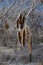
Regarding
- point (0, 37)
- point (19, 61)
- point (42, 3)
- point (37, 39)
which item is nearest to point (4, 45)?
point (0, 37)

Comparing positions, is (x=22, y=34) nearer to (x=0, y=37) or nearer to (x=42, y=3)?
(x=0, y=37)

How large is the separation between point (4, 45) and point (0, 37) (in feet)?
0.35

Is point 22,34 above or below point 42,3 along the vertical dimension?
below

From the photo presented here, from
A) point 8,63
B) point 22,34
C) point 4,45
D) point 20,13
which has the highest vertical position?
point 20,13

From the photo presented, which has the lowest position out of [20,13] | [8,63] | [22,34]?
[8,63]

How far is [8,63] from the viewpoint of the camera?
2.18m

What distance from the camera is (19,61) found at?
2.18m

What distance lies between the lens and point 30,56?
2.17 meters

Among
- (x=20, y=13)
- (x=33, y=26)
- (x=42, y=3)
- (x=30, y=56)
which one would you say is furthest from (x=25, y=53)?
(x=42, y=3)

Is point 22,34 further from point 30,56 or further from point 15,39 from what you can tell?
point 30,56

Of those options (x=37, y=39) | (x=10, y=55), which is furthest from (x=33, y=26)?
(x=10, y=55)

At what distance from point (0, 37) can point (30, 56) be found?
428 millimetres

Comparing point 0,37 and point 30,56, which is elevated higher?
point 0,37

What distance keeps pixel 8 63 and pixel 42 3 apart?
2.71 feet
